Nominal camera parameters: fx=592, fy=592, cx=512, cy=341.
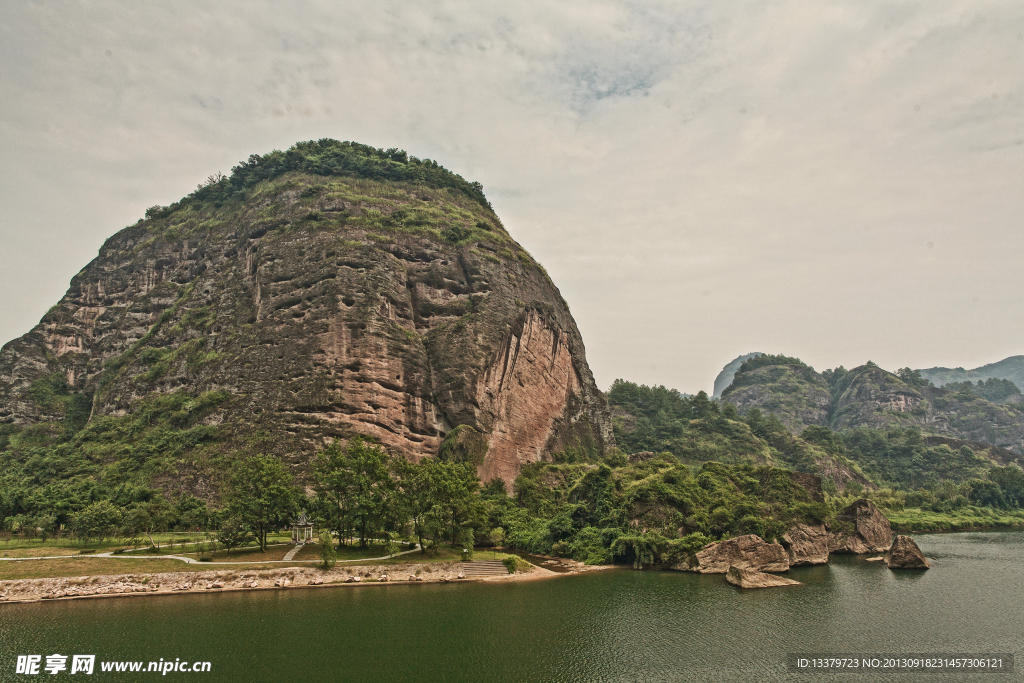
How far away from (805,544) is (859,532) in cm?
820

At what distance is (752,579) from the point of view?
31.6 m

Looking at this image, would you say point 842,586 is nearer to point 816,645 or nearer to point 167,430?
point 816,645

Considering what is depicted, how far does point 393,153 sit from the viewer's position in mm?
82750

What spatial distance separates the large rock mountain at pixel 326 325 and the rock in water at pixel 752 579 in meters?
25.1

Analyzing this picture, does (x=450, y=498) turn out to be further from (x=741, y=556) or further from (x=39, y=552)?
(x=39, y=552)

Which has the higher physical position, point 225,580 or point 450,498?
point 450,498

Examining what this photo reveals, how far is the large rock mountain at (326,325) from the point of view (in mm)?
52062

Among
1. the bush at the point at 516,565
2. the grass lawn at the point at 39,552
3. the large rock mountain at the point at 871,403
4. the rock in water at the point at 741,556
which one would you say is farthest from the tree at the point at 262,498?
the large rock mountain at the point at 871,403

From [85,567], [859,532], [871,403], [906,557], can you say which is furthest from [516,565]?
[871,403]

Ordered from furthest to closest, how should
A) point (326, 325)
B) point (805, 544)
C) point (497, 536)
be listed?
1. point (326, 325)
2. point (497, 536)
3. point (805, 544)

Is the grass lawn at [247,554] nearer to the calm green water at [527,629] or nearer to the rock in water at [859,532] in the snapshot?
the calm green water at [527,629]

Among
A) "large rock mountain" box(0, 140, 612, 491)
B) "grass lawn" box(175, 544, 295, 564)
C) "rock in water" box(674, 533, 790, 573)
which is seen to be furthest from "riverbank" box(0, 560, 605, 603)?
"large rock mountain" box(0, 140, 612, 491)

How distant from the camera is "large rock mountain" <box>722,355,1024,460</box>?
126125 millimetres

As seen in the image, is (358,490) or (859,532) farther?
(859,532)
